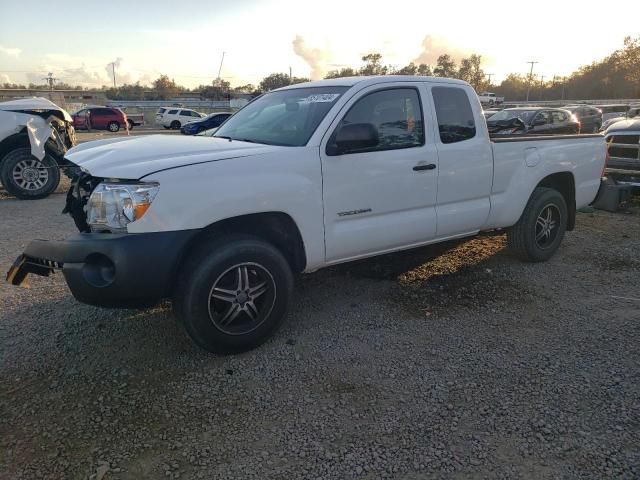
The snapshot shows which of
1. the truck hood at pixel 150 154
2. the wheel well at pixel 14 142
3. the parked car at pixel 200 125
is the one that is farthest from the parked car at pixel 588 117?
the truck hood at pixel 150 154

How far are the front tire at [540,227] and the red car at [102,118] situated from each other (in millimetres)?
32200

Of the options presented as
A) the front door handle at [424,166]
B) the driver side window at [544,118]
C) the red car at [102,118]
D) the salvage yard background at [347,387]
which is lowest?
the salvage yard background at [347,387]

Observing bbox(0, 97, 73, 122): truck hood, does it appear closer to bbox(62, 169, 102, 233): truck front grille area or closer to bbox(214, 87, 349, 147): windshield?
bbox(214, 87, 349, 147): windshield

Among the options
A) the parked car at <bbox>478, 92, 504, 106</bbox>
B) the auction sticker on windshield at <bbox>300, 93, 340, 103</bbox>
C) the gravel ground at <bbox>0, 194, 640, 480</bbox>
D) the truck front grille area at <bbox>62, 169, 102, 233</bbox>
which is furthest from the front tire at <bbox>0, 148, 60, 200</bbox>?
the parked car at <bbox>478, 92, 504, 106</bbox>

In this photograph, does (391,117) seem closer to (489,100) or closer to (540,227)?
(540,227)

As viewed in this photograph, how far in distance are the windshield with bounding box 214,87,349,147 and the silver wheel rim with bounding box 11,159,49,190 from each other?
19.0 feet

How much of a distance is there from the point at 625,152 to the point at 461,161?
606cm

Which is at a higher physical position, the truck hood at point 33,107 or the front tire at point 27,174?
the truck hood at point 33,107

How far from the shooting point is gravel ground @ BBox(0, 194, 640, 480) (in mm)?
2496

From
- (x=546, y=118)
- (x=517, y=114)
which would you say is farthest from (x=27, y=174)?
(x=546, y=118)

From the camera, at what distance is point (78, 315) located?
407 centimetres

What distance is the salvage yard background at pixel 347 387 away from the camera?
250cm

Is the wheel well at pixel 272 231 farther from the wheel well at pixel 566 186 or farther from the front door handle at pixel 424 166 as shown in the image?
the wheel well at pixel 566 186

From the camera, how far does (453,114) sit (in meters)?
4.49
